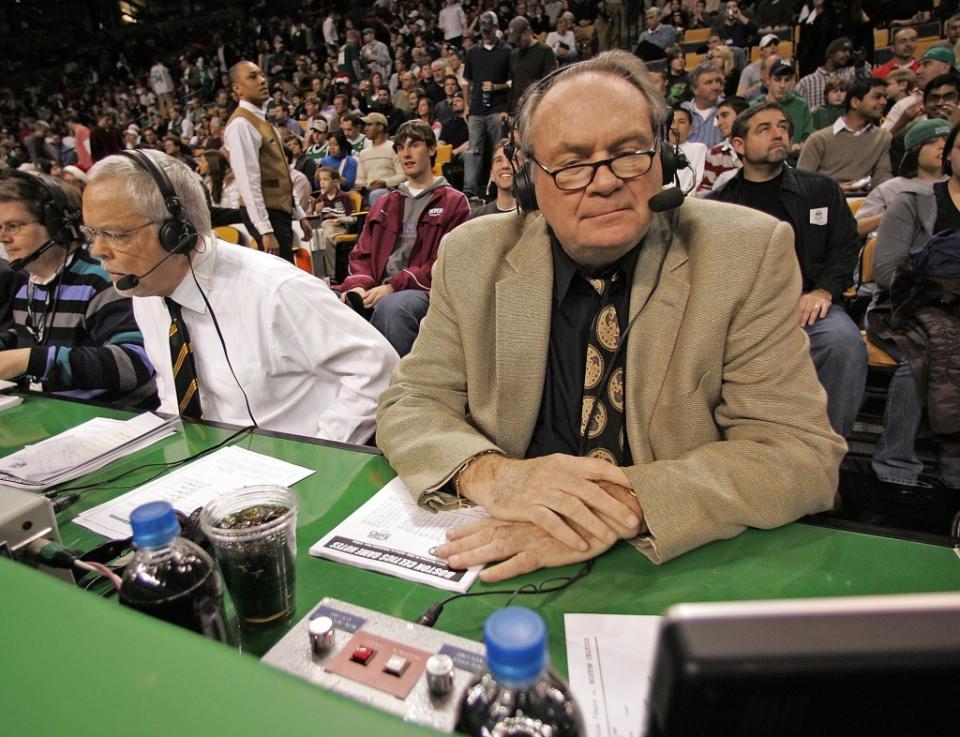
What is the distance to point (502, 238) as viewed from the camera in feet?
4.61

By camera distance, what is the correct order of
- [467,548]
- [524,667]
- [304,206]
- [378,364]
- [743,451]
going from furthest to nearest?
1. [304,206]
2. [378,364]
3. [743,451]
4. [467,548]
5. [524,667]

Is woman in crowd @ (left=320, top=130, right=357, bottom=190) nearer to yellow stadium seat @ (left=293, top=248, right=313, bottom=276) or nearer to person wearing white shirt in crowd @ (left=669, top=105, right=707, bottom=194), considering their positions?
yellow stadium seat @ (left=293, top=248, right=313, bottom=276)

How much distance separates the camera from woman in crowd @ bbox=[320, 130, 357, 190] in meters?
7.39

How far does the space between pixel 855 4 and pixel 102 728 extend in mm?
8832

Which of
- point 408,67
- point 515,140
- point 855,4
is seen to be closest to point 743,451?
point 515,140

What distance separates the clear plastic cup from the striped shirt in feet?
4.44

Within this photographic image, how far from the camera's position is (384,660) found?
70 centimetres

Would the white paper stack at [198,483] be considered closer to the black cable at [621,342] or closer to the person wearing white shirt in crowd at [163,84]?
the black cable at [621,342]

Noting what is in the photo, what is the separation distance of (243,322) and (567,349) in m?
0.93

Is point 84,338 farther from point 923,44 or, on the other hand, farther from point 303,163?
point 923,44

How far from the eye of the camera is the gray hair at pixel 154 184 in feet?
5.28

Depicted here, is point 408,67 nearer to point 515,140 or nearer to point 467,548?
point 515,140

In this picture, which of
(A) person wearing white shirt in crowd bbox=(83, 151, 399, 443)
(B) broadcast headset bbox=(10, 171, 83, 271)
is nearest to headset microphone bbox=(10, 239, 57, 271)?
(B) broadcast headset bbox=(10, 171, 83, 271)

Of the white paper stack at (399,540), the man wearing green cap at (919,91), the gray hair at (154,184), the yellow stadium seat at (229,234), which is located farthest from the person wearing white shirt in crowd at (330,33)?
the white paper stack at (399,540)
